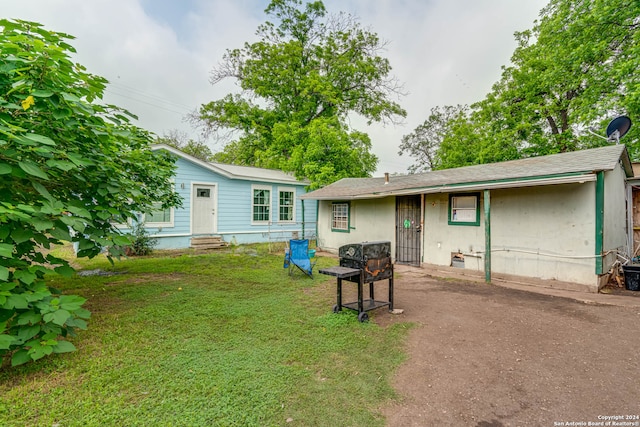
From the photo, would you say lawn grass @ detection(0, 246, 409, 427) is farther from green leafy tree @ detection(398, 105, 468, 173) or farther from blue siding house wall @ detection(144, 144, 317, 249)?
green leafy tree @ detection(398, 105, 468, 173)

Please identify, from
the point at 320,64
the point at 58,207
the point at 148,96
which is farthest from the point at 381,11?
the point at 148,96

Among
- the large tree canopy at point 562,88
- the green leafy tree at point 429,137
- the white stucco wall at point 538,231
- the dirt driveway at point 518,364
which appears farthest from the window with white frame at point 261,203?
the green leafy tree at point 429,137

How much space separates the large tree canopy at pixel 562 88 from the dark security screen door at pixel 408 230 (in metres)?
7.18

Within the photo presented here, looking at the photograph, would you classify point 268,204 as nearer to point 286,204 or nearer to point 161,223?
point 286,204

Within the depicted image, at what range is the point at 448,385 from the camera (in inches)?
101

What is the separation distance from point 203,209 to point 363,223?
19.6 feet

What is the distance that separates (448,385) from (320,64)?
68.0 feet

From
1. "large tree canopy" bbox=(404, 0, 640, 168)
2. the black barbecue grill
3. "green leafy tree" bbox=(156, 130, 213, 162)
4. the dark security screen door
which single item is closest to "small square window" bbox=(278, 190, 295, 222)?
the dark security screen door

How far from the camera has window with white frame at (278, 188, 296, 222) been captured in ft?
42.5

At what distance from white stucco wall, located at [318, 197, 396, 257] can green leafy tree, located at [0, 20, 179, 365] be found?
753 centimetres

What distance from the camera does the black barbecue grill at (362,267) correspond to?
3.93 meters

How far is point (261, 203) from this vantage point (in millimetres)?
12359

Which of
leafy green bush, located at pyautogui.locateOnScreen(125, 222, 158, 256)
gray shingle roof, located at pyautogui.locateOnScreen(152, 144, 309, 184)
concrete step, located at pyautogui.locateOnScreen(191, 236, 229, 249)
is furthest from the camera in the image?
concrete step, located at pyautogui.locateOnScreen(191, 236, 229, 249)

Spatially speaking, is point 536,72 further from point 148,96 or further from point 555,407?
point 148,96
